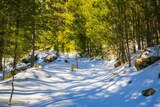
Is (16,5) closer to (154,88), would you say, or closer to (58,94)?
(58,94)

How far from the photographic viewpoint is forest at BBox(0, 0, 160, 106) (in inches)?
689

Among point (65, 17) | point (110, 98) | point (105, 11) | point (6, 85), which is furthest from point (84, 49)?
point (110, 98)

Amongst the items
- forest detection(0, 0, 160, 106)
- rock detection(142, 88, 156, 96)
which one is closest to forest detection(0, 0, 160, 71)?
forest detection(0, 0, 160, 106)

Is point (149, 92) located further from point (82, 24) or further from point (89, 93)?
point (82, 24)

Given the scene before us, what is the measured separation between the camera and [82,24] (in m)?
39.8

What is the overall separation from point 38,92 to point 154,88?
20.9 feet

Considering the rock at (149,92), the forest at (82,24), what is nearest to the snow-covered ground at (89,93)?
the rock at (149,92)

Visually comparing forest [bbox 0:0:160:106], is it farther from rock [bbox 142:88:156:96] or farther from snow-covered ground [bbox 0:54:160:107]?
rock [bbox 142:88:156:96]

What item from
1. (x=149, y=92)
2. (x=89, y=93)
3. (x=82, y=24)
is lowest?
(x=89, y=93)

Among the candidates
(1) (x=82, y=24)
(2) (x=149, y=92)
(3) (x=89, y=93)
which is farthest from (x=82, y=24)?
(2) (x=149, y=92)

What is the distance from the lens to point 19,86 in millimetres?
17062

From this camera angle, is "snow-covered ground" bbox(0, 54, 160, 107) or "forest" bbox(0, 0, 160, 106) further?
"forest" bbox(0, 0, 160, 106)

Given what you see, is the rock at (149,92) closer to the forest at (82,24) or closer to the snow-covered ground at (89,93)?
the snow-covered ground at (89,93)

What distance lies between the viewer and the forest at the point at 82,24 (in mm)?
17500
